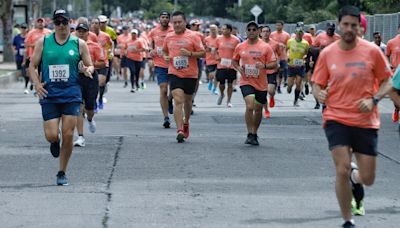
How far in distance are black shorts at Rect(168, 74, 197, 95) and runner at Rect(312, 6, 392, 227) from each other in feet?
26.1

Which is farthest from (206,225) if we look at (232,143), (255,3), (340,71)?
(255,3)

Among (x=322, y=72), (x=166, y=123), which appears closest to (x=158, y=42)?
(x=166, y=123)

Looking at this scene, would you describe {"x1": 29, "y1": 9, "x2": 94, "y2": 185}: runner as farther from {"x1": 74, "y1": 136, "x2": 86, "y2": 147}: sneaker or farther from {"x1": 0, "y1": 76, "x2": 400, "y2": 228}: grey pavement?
{"x1": 74, "y1": 136, "x2": 86, "y2": 147}: sneaker

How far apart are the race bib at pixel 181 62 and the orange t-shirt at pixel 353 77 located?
805 cm

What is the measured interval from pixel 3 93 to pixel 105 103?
524 cm

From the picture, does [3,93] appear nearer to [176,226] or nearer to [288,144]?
[288,144]

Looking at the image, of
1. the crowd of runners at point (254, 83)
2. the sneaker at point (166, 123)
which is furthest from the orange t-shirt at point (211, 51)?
the sneaker at point (166, 123)

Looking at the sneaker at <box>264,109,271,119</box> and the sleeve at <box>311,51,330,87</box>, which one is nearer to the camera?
the sleeve at <box>311,51,330,87</box>

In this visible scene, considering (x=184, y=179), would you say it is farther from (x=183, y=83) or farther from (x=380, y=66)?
(x=183, y=83)

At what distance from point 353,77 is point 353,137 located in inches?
19.1

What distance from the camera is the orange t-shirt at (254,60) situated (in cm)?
1686

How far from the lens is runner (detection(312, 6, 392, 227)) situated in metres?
9.09

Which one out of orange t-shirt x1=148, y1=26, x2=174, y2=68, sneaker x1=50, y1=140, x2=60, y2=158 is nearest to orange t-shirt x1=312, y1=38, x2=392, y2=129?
sneaker x1=50, y1=140, x2=60, y2=158

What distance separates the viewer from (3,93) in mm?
31062
